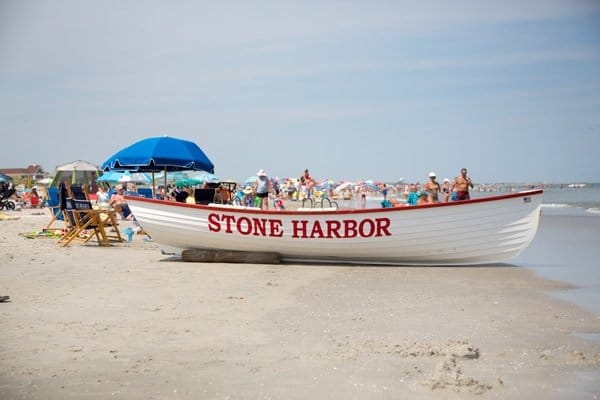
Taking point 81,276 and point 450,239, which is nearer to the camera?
point 81,276

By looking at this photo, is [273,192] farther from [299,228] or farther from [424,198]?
[299,228]

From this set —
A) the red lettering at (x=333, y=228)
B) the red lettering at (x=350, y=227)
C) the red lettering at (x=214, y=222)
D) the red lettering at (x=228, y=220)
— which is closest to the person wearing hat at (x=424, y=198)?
the red lettering at (x=350, y=227)

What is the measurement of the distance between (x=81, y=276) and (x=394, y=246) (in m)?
4.82

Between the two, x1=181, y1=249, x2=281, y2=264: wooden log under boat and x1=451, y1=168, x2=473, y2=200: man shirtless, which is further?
→ x1=451, y1=168, x2=473, y2=200: man shirtless

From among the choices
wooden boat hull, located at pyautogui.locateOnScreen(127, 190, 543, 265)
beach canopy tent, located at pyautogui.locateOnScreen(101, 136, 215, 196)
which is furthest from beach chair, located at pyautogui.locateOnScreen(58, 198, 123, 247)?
wooden boat hull, located at pyautogui.locateOnScreen(127, 190, 543, 265)

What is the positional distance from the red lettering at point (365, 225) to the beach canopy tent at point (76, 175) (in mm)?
19715

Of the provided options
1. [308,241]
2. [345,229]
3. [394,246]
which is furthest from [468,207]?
[308,241]

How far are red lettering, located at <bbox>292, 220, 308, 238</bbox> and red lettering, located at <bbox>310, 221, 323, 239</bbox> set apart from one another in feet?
0.43

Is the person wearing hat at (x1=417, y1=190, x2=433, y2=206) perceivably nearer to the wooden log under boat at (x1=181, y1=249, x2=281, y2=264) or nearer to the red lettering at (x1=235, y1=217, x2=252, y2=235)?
the wooden log under boat at (x1=181, y1=249, x2=281, y2=264)

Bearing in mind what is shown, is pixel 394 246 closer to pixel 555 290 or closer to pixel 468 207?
pixel 468 207

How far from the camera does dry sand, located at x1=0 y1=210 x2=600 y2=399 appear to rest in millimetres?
4207

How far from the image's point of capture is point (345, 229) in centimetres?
1040

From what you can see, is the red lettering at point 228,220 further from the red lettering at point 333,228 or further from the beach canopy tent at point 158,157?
the beach canopy tent at point 158,157

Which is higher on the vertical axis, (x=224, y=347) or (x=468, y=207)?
(x=468, y=207)
